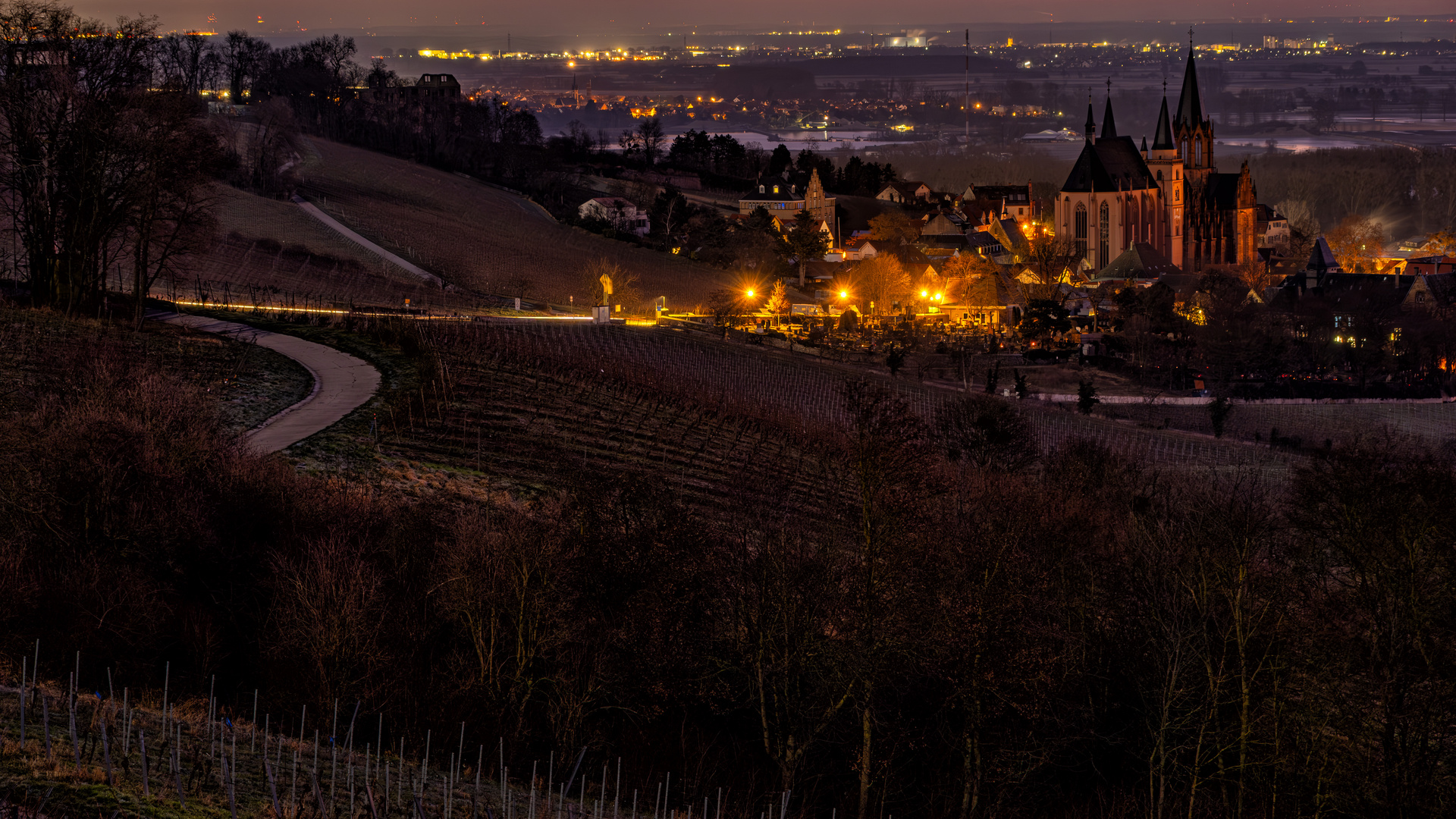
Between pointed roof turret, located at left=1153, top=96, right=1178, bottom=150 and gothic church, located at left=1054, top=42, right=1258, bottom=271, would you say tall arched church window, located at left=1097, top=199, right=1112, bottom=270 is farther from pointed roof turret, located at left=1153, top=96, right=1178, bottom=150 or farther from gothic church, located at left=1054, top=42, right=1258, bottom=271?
pointed roof turret, located at left=1153, top=96, right=1178, bottom=150

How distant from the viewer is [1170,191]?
108m

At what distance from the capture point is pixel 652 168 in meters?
117

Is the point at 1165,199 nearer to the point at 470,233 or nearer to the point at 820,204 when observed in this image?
the point at 820,204

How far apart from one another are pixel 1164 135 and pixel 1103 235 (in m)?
12.5

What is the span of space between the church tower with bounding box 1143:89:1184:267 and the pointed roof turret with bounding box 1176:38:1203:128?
1.31m

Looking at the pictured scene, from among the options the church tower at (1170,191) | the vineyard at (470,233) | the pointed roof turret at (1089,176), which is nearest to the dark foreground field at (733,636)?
the vineyard at (470,233)

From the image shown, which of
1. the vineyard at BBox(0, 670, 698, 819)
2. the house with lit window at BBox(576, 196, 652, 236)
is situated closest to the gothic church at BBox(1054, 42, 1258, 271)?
the house with lit window at BBox(576, 196, 652, 236)

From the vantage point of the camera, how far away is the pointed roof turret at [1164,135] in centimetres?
10956

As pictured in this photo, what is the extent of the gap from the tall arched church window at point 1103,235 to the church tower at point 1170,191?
551cm

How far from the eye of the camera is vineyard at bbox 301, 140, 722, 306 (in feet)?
210

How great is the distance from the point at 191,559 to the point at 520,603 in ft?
15.0

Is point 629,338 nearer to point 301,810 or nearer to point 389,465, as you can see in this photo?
point 389,465

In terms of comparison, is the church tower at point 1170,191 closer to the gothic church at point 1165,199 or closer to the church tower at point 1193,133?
the gothic church at point 1165,199

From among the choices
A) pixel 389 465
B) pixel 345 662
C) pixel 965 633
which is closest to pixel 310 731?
pixel 345 662
